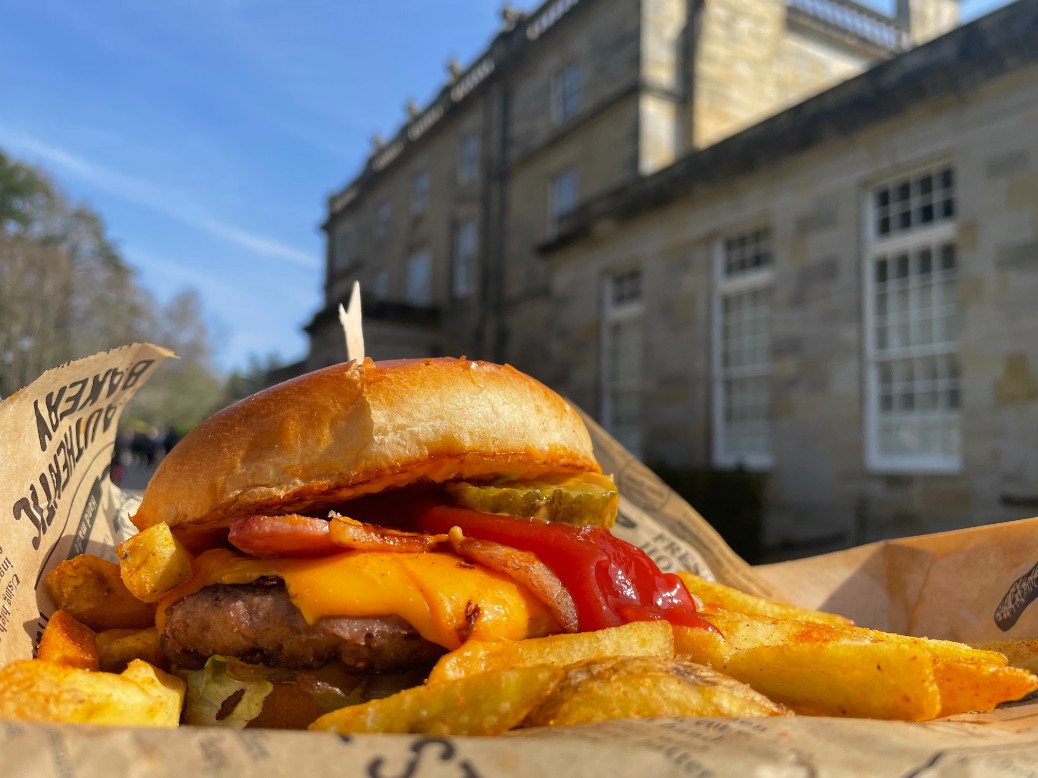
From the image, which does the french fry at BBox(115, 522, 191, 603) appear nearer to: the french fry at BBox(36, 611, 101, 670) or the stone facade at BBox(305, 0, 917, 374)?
the french fry at BBox(36, 611, 101, 670)

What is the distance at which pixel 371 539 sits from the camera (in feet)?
5.66

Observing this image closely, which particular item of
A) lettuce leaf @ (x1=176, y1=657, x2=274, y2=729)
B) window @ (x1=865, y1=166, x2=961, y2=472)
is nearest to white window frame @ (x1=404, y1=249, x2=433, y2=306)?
window @ (x1=865, y1=166, x2=961, y2=472)

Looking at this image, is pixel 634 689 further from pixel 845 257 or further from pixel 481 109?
pixel 481 109

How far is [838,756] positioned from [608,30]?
17847mm

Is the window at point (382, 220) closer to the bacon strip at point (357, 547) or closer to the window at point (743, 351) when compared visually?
the window at point (743, 351)

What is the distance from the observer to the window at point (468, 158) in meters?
22.8

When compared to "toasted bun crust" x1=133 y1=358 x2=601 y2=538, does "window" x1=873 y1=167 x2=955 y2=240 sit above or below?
above

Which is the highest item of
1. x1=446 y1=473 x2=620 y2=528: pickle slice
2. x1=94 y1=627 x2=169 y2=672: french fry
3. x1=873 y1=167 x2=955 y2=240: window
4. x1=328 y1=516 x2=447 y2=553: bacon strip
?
x1=873 y1=167 x2=955 y2=240: window

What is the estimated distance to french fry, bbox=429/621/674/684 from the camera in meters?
1.46

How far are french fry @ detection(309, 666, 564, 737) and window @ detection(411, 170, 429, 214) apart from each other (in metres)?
26.0

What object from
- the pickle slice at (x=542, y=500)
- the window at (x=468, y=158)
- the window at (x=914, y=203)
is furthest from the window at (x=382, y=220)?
the pickle slice at (x=542, y=500)

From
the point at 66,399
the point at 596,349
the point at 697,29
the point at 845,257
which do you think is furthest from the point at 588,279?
the point at 66,399

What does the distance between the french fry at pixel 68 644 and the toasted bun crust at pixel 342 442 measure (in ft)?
0.99

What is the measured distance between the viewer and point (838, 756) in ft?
3.69
